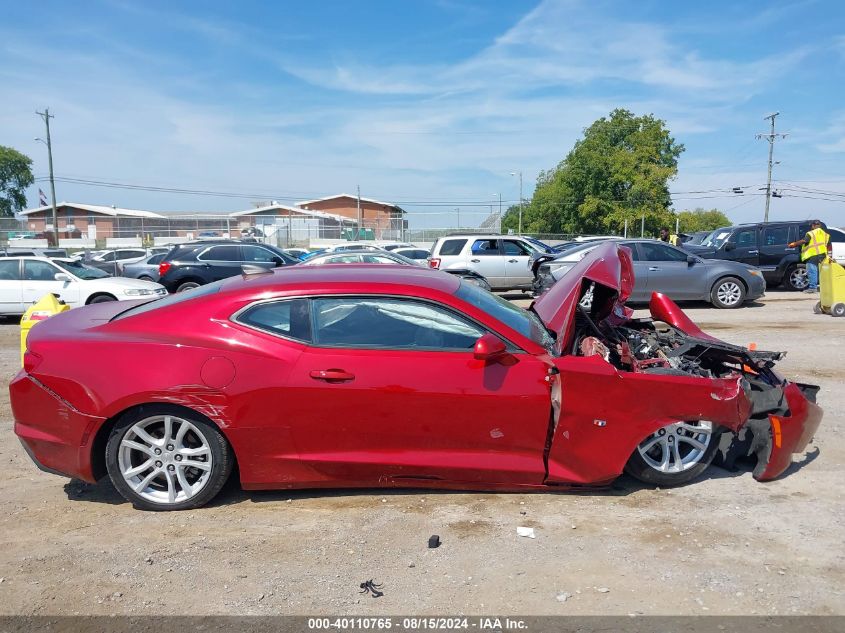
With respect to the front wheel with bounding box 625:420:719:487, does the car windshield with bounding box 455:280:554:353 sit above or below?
above

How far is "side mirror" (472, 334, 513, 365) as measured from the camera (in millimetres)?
3801

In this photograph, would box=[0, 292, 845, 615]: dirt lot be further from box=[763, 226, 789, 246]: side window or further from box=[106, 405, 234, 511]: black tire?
box=[763, 226, 789, 246]: side window

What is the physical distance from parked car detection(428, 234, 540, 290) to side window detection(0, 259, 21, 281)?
8.91 m

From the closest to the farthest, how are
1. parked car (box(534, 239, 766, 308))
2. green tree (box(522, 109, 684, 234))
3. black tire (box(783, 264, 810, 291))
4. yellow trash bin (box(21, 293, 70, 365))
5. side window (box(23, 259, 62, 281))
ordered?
yellow trash bin (box(21, 293, 70, 365))
side window (box(23, 259, 62, 281))
parked car (box(534, 239, 766, 308))
black tire (box(783, 264, 810, 291))
green tree (box(522, 109, 684, 234))

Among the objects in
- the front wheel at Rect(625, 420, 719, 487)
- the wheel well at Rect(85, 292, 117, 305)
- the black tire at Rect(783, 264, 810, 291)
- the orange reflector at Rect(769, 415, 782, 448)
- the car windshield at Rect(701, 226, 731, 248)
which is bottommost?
the front wheel at Rect(625, 420, 719, 487)

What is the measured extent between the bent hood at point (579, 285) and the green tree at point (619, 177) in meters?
53.5

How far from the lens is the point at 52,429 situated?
396 centimetres

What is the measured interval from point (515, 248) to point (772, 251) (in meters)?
6.34

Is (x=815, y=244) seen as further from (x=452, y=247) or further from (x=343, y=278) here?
(x=343, y=278)

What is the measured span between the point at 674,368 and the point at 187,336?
3.33 metres

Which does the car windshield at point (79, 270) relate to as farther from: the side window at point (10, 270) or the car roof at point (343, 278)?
the car roof at point (343, 278)

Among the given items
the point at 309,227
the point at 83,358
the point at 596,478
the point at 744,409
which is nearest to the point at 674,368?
the point at 744,409

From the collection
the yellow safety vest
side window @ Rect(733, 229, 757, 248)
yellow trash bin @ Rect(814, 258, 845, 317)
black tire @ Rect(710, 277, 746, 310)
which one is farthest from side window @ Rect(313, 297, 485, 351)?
side window @ Rect(733, 229, 757, 248)

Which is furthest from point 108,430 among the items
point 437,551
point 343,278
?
point 437,551
